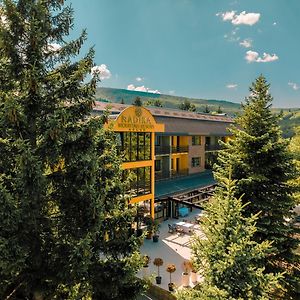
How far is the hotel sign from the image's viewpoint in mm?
21897

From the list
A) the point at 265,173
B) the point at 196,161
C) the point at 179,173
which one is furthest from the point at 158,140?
the point at 265,173

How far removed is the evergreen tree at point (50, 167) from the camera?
8.39m

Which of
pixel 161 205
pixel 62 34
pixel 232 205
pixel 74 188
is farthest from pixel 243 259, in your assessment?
pixel 161 205

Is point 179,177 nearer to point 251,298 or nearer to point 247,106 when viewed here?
point 247,106

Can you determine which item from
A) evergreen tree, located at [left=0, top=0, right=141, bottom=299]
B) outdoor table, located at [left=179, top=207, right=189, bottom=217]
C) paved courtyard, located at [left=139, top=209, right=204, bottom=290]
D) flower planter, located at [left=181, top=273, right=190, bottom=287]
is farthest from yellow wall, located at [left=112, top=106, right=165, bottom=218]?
evergreen tree, located at [left=0, top=0, right=141, bottom=299]

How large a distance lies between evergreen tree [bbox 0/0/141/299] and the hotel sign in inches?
445

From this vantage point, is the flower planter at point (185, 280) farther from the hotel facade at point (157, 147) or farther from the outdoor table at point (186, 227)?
the outdoor table at point (186, 227)

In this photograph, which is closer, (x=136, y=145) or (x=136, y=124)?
(x=136, y=124)

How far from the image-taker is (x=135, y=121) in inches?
915

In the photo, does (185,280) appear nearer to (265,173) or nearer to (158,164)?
(265,173)

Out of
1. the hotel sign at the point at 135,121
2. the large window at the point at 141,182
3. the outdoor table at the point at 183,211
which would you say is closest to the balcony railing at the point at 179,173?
the outdoor table at the point at 183,211

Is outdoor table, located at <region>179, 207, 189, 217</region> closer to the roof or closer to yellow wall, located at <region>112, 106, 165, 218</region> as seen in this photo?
yellow wall, located at <region>112, 106, 165, 218</region>

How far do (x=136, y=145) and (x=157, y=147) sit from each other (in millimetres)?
10767

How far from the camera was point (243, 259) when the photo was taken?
8078mm
